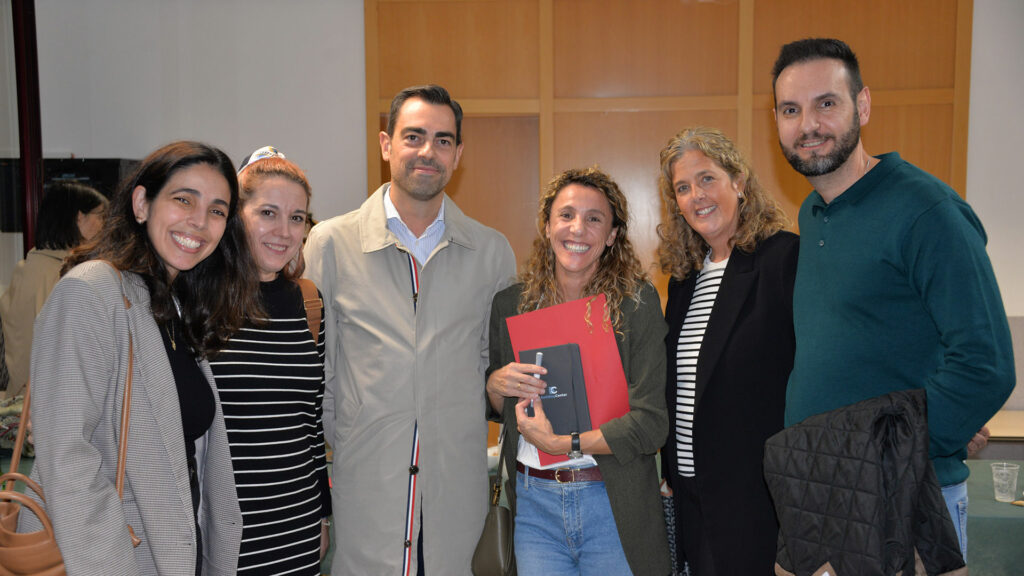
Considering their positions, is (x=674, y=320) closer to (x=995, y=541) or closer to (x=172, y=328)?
(x=172, y=328)

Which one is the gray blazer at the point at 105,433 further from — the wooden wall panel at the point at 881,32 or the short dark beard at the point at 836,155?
the wooden wall panel at the point at 881,32

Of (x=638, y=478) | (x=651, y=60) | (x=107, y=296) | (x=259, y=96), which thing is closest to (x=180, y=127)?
(x=259, y=96)

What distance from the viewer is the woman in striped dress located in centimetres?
184

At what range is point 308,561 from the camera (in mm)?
1954

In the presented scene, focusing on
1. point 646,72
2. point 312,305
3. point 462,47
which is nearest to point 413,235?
point 312,305

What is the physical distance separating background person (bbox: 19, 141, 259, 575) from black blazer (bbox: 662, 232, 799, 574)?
1.35 m

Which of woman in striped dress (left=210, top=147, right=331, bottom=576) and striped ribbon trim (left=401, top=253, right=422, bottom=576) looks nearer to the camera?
woman in striped dress (left=210, top=147, right=331, bottom=576)

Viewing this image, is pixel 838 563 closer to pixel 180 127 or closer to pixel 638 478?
pixel 638 478

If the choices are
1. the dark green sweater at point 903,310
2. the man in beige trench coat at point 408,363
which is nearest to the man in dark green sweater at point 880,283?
the dark green sweater at point 903,310

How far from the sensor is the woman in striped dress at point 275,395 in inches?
72.6

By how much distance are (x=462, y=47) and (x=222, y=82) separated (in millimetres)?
1980

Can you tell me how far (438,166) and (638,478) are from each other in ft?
4.05

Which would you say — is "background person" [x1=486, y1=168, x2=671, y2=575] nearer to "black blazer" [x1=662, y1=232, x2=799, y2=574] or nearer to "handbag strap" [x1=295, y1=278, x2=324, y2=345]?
"black blazer" [x1=662, y1=232, x2=799, y2=574]

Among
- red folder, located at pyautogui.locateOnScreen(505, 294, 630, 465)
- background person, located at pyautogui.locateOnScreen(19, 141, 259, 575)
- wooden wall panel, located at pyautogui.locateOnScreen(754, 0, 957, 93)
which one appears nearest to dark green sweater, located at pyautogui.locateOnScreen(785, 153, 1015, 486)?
red folder, located at pyautogui.locateOnScreen(505, 294, 630, 465)
